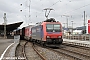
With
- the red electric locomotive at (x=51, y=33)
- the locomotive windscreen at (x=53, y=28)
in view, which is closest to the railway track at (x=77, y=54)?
the red electric locomotive at (x=51, y=33)

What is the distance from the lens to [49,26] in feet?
70.5

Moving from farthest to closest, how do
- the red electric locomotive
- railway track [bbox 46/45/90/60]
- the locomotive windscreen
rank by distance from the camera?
the locomotive windscreen < the red electric locomotive < railway track [bbox 46/45/90/60]

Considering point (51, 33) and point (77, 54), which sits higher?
point (51, 33)

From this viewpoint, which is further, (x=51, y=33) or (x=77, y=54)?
(x=51, y=33)

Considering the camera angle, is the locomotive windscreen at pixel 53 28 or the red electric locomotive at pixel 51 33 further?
the locomotive windscreen at pixel 53 28

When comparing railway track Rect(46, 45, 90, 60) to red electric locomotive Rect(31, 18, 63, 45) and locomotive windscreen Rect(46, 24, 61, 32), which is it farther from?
locomotive windscreen Rect(46, 24, 61, 32)

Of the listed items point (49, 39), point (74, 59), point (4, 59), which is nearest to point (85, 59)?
point (74, 59)

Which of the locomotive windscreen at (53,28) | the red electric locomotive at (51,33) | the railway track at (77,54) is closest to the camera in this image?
the railway track at (77,54)

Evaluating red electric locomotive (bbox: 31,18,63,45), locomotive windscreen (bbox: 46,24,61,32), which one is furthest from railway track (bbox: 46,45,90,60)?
locomotive windscreen (bbox: 46,24,61,32)

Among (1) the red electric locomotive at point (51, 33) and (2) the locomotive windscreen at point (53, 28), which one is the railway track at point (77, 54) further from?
(2) the locomotive windscreen at point (53, 28)

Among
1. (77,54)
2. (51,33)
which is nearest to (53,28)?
(51,33)

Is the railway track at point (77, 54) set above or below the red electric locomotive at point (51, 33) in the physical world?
below

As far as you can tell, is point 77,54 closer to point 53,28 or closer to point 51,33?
point 51,33

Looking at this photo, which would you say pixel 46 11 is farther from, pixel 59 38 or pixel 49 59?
pixel 49 59
